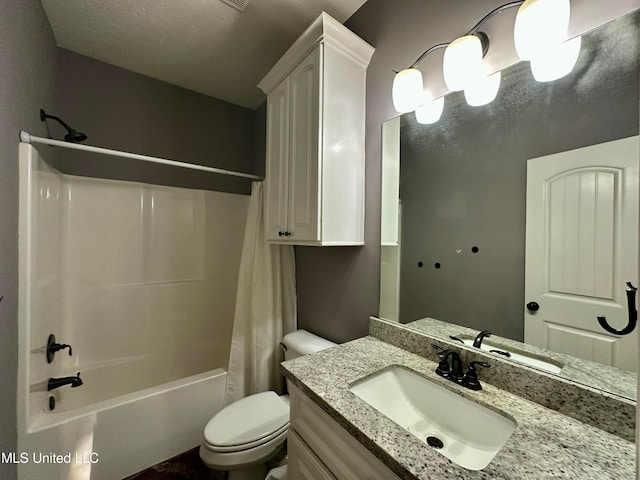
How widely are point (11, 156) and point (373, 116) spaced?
1603 mm

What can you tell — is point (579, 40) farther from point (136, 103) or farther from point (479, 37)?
point (136, 103)

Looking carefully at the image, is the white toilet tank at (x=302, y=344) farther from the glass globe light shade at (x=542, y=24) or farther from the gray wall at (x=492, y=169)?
the glass globe light shade at (x=542, y=24)

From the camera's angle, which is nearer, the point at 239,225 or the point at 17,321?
the point at 17,321

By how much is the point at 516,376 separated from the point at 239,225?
211 cm

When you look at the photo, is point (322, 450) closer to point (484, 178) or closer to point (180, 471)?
point (484, 178)

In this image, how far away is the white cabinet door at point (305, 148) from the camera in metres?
1.14

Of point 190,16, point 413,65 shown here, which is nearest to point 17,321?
point 190,16

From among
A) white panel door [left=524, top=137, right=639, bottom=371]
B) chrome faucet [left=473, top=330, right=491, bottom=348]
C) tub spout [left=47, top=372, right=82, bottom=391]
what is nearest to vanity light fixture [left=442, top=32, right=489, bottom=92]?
white panel door [left=524, top=137, right=639, bottom=371]

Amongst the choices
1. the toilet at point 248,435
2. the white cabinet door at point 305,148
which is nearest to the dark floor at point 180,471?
the toilet at point 248,435

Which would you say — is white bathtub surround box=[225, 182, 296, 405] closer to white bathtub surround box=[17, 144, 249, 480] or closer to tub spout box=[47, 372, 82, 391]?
white bathtub surround box=[17, 144, 249, 480]

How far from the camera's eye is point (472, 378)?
0.81 metres

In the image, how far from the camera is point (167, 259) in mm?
1984

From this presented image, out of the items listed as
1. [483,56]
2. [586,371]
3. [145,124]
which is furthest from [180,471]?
[483,56]

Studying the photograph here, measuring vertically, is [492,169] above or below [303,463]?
above
